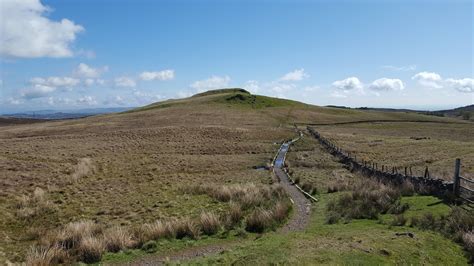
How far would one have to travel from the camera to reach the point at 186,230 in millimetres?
17172

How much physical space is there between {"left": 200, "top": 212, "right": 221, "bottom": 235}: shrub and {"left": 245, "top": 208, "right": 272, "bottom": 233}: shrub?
1.41 meters

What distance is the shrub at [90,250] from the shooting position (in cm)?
1455

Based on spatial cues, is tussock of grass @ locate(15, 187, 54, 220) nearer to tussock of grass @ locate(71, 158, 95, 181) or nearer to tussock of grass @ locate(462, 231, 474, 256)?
tussock of grass @ locate(71, 158, 95, 181)

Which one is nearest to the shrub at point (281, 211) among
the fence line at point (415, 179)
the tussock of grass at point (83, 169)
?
the fence line at point (415, 179)

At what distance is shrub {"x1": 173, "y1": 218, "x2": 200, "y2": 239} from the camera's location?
17.0 metres

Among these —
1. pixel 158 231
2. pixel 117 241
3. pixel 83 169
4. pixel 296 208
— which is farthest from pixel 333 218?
pixel 83 169

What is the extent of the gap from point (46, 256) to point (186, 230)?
569 cm

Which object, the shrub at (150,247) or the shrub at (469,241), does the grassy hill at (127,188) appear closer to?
the shrub at (150,247)

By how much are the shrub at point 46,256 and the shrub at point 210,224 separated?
233 inches

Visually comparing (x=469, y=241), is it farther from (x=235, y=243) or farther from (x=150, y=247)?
(x=150, y=247)

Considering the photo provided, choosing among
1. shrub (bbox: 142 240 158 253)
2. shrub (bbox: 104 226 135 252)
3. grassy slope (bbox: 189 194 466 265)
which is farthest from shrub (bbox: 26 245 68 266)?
grassy slope (bbox: 189 194 466 265)

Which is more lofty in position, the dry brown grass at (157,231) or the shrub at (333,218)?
the shrub at (333,218)

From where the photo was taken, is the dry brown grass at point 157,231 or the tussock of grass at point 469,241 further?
the dry brown grass at point 157,231

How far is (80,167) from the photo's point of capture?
112 ft
